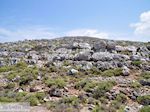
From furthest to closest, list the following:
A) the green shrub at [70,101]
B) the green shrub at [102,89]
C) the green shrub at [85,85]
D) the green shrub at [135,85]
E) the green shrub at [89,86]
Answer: the green shrub at [135,85] → the green shrub at [85,85] → the green shrub at [89,86] → the green shrub at [102,89] → the green shrub at [70,101]

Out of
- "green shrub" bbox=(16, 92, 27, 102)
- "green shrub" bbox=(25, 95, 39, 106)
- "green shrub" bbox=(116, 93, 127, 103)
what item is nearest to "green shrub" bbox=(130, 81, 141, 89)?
"green shrub" bbox=(116, 93, 127, 103)

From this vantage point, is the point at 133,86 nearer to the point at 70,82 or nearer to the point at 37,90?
the point at 70,82

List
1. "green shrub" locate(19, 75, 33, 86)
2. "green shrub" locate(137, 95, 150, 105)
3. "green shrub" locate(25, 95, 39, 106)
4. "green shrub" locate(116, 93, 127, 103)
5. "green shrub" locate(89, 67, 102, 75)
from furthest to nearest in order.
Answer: "green shrub" locate(89, 67, 102, 75), "green shrub" locate(19, 75, 33, 86), "green shrub" locate(116, 93, 127, 103), "green shrub" locate(137, 95, 150, 105), "green shrub" locate(25, 95, 39, 106)

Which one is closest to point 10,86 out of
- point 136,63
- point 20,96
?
point 20,96

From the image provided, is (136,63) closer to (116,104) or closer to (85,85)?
(85,85)

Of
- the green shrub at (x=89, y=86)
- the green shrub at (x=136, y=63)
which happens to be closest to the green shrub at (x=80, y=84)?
the green shrub at (x=89, y=86)

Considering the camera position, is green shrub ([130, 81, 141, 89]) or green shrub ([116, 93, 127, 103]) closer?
green shrub ([116, 93, 127, 103])

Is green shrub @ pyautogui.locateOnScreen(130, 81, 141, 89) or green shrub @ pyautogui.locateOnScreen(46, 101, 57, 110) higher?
green shrub @ pyautogui.locateOnScreen(130, 81, 141, 89)

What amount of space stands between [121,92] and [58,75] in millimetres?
7197

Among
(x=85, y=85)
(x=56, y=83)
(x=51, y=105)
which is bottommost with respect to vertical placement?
(x=51, y=105)

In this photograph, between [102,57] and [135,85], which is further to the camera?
[102,57]

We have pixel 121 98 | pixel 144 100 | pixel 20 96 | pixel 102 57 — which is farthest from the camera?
pixel 102 57

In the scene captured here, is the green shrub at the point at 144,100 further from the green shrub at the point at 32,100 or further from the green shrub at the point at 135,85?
the green shrub at the point at 32,100

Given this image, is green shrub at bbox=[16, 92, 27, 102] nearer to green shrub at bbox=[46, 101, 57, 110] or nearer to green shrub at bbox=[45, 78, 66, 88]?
green shrub at bbox=[46, 101, 57, 110]
